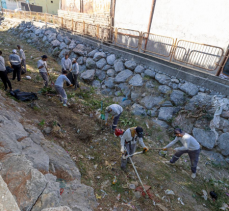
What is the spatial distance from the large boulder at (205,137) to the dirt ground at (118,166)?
0.55 meters

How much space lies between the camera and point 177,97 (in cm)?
713

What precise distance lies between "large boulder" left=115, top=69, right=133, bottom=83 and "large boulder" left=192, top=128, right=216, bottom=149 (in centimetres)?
452

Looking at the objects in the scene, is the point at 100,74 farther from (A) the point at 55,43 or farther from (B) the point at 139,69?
(A) the point at 55,43

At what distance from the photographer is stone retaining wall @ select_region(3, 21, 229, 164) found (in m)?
6.14

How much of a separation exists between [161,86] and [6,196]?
284 inches

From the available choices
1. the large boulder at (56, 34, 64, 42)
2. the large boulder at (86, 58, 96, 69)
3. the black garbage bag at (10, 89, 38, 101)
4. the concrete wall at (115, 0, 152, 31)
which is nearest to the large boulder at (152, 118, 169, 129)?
the black garbage bag at (10, 89, 38, 101)

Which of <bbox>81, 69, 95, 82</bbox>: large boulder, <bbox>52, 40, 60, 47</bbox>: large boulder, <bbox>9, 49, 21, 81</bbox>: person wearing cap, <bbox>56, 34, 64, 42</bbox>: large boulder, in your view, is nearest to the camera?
<bbox>9, 49, 21, 81</bbox>: person wearing cap

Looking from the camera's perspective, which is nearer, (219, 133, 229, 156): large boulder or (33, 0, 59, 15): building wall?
(219, 133, 229, 156): large boulder

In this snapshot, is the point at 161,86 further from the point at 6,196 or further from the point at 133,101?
the point at 6,196

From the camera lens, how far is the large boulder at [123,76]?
28.8ft

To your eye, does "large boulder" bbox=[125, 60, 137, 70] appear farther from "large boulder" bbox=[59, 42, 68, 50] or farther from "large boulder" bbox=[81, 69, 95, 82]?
"large boulder" bbox=[59, 42, 68, 50]

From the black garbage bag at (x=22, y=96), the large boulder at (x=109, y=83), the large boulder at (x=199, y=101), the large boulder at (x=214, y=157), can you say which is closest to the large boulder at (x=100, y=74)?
the large boulder at (x=109, y=83)

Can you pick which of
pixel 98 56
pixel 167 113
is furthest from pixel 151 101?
pixel 98 56

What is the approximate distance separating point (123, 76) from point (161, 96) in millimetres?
2561
